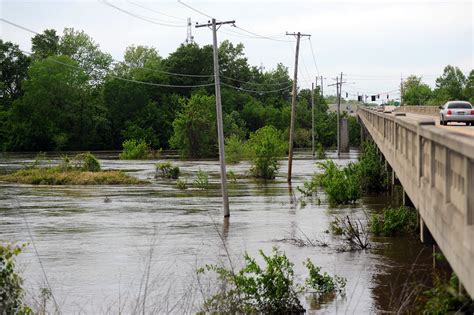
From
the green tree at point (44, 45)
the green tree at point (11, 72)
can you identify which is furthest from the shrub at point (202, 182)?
the green tree at point (44, 45)

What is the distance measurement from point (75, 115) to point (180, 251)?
107 meters

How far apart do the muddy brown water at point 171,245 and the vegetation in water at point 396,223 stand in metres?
0.44

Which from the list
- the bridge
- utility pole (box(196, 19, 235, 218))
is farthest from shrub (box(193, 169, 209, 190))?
the bridge

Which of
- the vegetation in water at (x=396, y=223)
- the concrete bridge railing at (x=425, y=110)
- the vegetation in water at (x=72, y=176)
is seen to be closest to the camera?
the vegetation in water at (x=396, y=223)

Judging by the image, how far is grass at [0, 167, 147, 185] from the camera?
59969 millimetres

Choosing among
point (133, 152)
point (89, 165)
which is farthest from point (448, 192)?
point (133, 152)

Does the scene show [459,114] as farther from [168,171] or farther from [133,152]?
[133,152]

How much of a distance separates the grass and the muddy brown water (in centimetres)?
617

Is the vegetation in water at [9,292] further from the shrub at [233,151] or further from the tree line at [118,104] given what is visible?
the tree line at [118,104]

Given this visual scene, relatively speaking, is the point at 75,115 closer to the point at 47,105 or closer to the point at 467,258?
the point at 47,105

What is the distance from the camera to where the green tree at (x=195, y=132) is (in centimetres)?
10044

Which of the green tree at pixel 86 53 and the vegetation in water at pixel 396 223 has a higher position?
the green tree at pixel 86 53

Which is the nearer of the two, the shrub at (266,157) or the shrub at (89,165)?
the shrub at (266,157)

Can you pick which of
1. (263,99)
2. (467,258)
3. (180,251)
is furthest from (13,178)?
(263,99)
